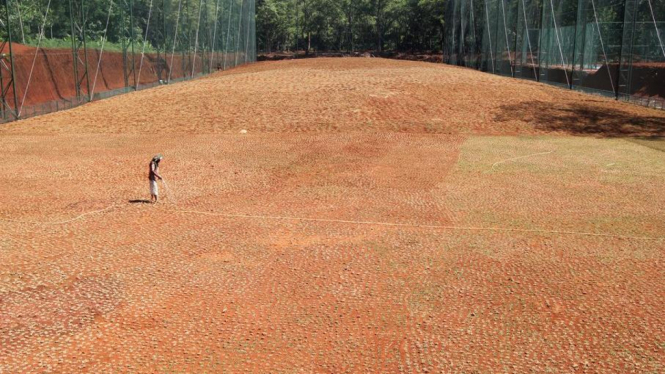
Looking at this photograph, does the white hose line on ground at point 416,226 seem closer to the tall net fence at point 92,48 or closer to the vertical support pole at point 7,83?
the vertical support pole at point 7,83

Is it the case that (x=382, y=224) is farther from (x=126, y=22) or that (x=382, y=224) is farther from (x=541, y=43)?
(x=541, y=43)

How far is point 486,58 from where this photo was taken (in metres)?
52.6

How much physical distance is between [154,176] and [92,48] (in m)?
24.1

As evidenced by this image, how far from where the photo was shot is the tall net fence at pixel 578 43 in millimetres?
31828

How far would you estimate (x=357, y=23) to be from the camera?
293ft

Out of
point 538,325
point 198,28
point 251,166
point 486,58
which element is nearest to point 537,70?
point 486,58

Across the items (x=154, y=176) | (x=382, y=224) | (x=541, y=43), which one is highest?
(x=541, y=43)

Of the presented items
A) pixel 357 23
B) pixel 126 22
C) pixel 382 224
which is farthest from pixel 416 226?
pixel 357 23

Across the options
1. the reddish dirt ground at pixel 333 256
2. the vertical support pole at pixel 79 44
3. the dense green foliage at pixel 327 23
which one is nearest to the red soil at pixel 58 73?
the vertical support pole at pixel 79 44

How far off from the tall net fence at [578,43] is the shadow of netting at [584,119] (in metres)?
3.56

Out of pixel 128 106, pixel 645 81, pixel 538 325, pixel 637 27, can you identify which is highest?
pixel 637 27

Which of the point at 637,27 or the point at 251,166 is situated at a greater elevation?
the point at 637,27

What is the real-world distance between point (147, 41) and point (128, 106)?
11.4m

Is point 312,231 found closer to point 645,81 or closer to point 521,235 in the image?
point 521,235
